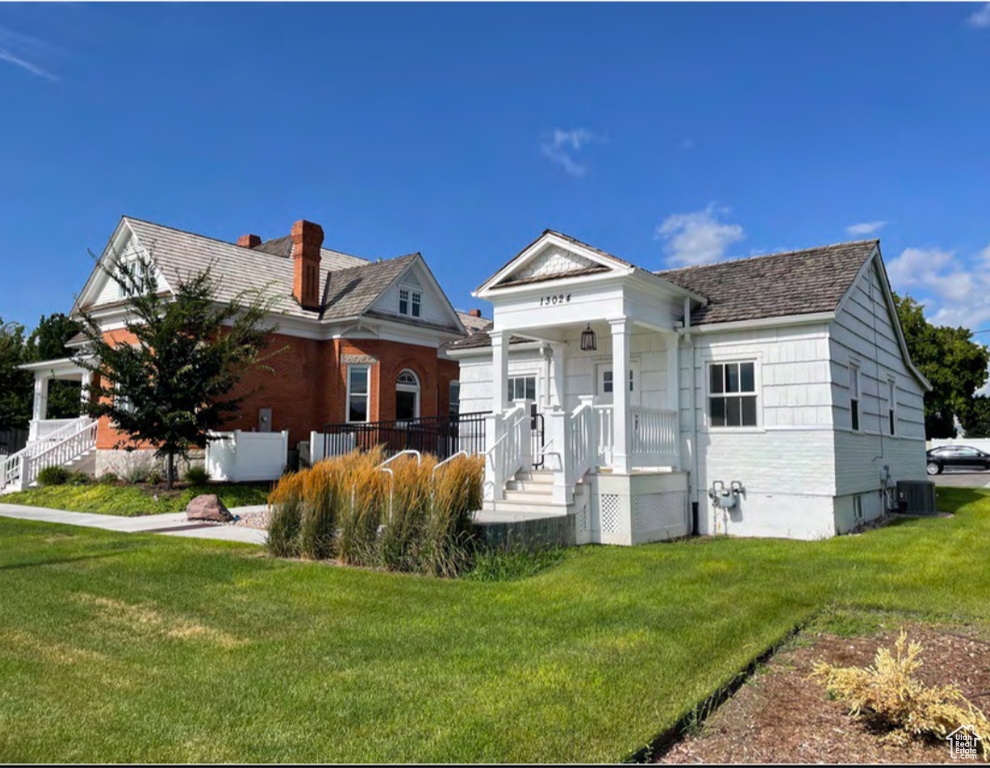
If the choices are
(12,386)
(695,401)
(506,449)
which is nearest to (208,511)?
(506,449)

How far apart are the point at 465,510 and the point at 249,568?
2.80m

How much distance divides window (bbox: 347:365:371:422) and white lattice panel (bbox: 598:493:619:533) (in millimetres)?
12873

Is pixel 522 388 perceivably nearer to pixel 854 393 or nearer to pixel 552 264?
pixel 552 264

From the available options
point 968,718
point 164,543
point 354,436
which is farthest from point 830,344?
point 354,436

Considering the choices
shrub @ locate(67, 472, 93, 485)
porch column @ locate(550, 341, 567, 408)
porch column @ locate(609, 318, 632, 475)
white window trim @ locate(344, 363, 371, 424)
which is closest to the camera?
porch column @ locate(609, 318, 632, 475)

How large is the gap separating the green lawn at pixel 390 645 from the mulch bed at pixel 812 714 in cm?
24

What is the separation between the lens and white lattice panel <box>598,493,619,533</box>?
38.9 ft

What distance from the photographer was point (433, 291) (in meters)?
26.1

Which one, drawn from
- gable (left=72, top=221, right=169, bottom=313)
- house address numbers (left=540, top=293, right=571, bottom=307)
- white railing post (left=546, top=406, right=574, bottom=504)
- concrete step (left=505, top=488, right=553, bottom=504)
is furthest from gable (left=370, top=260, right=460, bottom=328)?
white railing post (left=546, top=406, right=574, bottom=504)

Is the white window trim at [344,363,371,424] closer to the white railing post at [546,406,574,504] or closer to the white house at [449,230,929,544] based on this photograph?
the white house at [449,230,929,544]

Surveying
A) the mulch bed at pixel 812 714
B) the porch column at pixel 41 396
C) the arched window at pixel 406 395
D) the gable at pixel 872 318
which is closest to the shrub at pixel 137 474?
the arched window at pixel 406 395

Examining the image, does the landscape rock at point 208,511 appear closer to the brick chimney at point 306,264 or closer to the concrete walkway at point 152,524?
the concrete walkway at point 152,524

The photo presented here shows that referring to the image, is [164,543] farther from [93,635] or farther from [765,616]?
[765,616]

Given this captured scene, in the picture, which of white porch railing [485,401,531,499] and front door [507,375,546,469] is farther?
front door [507,375,546,469]
